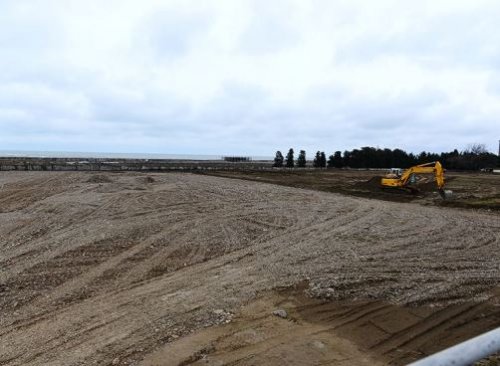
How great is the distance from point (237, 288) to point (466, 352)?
680cm

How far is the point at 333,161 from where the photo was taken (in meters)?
75.8

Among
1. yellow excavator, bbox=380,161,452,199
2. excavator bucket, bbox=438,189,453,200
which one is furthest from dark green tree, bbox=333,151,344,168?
excavator bucket, bbox=438,189,453,200

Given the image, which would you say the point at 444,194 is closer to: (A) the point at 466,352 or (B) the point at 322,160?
(A) the point at 466,352

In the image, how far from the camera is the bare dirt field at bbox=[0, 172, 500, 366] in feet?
20.6

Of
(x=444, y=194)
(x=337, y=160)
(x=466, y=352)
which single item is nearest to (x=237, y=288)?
(x=466, y=352)

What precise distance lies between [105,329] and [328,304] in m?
3.51

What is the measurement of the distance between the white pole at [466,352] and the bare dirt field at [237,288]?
3833 millimetres

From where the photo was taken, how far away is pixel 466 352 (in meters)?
2.07

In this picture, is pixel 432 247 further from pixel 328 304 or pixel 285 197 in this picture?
pixel 285 197

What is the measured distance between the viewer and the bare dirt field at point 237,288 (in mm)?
6270

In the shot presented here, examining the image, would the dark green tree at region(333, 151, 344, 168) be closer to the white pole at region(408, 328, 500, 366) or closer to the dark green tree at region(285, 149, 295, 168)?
the dark green tree at region(285, 149, 295, 168)

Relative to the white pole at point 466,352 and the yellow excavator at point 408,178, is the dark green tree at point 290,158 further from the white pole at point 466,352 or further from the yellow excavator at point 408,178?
the white pole at point 466,352

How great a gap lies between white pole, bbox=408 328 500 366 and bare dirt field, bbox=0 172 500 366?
3.83 meters

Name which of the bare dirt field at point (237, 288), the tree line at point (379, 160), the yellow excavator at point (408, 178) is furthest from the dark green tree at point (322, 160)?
the bare dirt field at point (237, 288)
